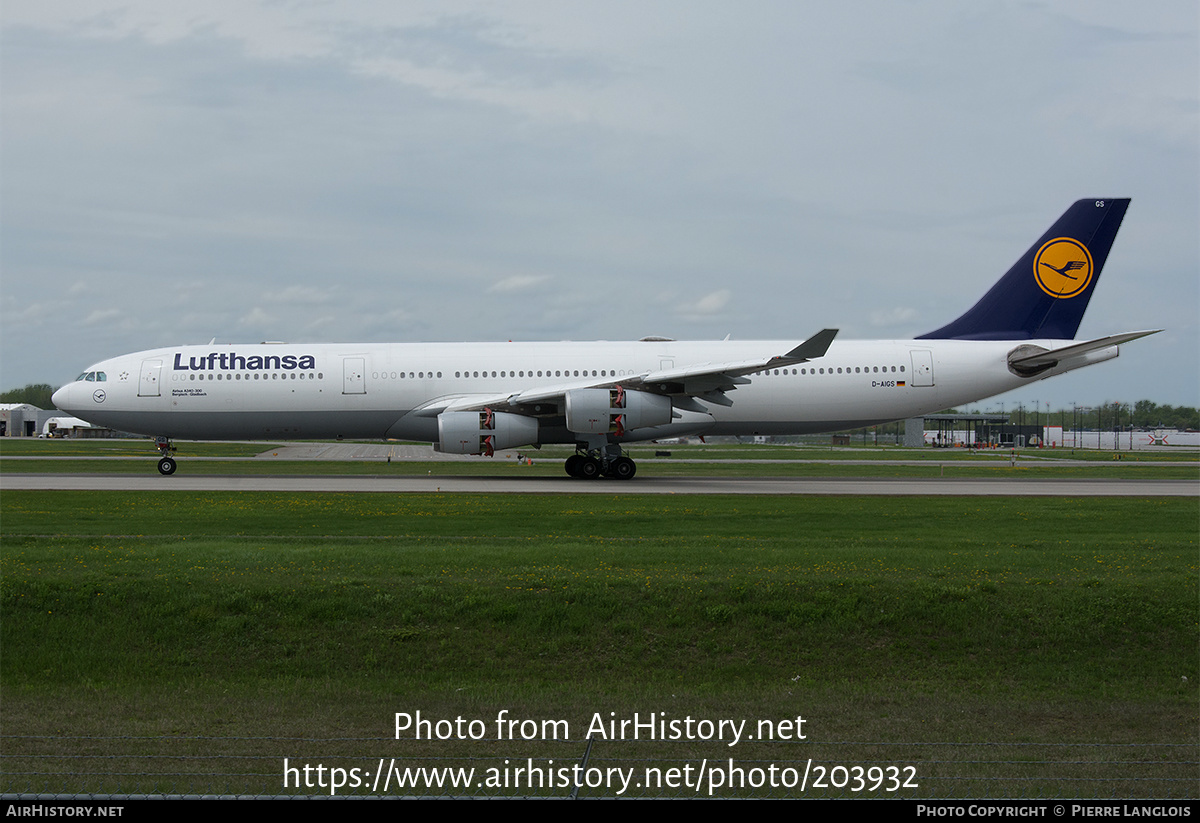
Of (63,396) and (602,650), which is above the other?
(63,396)

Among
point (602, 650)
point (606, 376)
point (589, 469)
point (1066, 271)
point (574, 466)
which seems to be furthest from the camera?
point (1066, 271)

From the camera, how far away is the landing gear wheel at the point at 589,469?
32938 millimetres

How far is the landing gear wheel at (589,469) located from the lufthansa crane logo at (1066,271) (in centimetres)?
1651

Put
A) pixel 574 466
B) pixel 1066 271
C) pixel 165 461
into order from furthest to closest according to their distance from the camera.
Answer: pixel 165 461 → pixel 1066 271 → pixel 574 466

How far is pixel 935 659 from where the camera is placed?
11945mm

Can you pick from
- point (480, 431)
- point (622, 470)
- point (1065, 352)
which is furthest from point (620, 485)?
point (1065, 352)

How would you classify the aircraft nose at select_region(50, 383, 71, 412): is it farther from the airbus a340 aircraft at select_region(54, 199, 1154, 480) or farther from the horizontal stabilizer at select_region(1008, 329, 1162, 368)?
the horizontal stabilizer at select_region(1008, 329, 1162, 368)

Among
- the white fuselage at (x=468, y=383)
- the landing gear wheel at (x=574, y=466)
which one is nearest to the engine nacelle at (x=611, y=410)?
the white fuselage at (x=468, y=383)

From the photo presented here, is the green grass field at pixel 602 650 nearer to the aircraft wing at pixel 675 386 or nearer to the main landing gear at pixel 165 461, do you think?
the aircraft wing at pixel 675 386

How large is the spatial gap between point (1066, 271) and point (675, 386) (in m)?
14.6

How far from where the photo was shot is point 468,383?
3362cm

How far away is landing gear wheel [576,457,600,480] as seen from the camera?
3294cm

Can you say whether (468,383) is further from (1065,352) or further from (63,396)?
(1065,352)

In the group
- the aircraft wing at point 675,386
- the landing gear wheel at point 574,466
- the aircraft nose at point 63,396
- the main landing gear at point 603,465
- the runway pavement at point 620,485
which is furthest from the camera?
the aircraft nose at point 63,396
